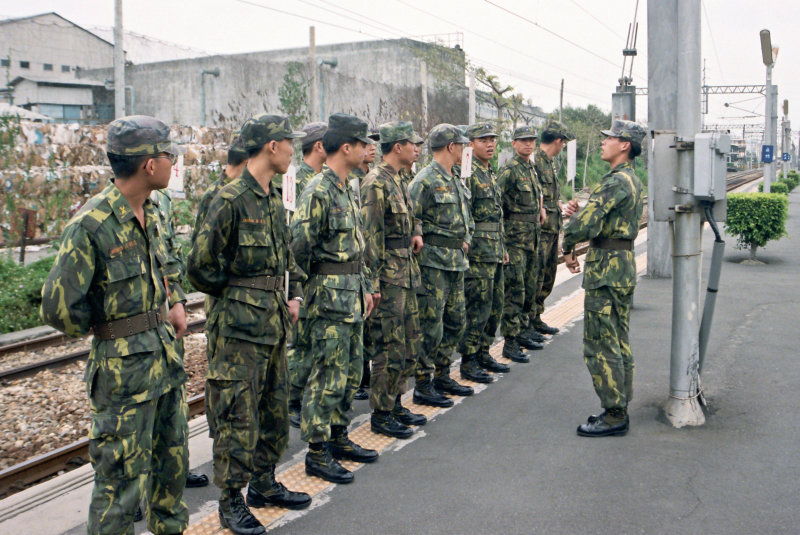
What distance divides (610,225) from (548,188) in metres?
2.84

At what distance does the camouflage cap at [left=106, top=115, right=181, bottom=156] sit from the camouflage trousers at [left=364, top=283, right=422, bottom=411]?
2281 mm

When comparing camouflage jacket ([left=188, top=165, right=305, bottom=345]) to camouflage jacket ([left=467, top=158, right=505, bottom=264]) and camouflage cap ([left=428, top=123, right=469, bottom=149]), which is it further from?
camouflage jacket ([left=467, top=158, right=505, bottom=264])

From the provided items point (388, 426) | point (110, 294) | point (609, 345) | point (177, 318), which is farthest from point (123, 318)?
point (609, 345)

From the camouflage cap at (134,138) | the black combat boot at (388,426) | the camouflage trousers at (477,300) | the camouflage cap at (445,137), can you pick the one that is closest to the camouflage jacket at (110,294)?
the camouflage cap at (134,138)

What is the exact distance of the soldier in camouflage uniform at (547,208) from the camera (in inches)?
→ 307

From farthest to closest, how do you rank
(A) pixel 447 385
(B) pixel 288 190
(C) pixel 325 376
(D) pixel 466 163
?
(D) pixel 466 163 → (A) pixel 447 385 → (C) pixel 325 376 → (B) pixel 288 190

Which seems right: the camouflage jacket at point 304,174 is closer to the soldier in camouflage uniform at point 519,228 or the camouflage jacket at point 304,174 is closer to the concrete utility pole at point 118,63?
the soldier in camouflage uniform at point 519,228

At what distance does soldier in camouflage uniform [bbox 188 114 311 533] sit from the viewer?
144 inches

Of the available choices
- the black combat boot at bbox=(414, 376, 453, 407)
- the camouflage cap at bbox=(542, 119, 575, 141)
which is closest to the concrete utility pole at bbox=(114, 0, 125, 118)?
the camouflage cap at bbox=(542, 119, 575, 141)

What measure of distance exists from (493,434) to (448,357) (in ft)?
3.17

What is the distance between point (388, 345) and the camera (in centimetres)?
502

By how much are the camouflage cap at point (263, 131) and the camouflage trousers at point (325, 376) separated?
1161mm

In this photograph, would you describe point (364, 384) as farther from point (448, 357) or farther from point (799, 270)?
Answer: point (799, 270)

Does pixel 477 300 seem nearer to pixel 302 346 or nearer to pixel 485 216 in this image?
pixel 485 216
